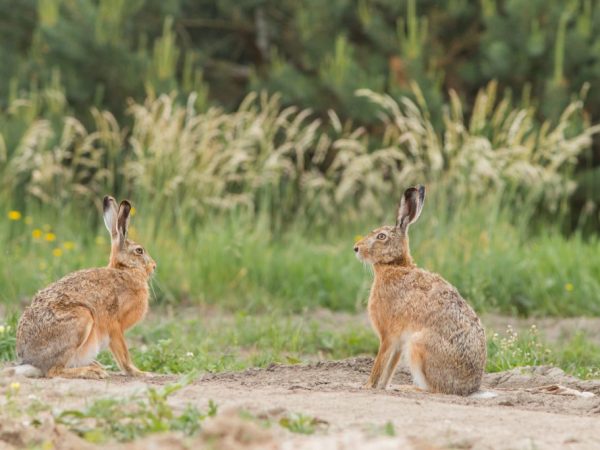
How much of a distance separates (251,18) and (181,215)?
5.52 metres

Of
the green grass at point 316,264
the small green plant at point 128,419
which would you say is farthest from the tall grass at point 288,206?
the small green plant at point 128,419

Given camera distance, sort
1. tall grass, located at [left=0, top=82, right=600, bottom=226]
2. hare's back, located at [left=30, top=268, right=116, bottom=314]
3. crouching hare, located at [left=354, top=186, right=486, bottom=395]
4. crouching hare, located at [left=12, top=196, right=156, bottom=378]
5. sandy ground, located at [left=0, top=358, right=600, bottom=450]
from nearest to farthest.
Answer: sandy ground, located at [left=0, top=358, right=600, bottom=450] < crouching hare, located at [left=354, top=186, right=486, bottom=395] < crouching hare, located at [left=12, top=196, right=156, bottom=378] < hare's back, located at [left=30, top=268, right=116, bottom=314] < tall grass, located at [left=0, top=82, right=600, bottom=226]

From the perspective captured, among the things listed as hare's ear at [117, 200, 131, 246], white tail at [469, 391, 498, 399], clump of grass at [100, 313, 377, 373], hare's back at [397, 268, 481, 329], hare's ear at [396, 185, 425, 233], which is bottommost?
clump of grass at [100, 313, 377, 373]

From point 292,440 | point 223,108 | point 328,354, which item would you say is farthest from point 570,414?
point 223,108

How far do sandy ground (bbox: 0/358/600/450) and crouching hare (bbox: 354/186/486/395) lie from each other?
0.16m

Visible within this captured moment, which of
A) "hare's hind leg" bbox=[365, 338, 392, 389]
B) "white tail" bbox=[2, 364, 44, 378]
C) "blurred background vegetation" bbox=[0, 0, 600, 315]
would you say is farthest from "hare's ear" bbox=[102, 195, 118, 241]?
"blurred background vegetation" bbox=[0, 0, 600, 315]

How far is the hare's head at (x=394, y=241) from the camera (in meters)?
8.08

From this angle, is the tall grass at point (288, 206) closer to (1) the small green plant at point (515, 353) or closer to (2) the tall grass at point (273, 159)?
(2) the tall grass at point (273, 159)

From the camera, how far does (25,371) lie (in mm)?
7551

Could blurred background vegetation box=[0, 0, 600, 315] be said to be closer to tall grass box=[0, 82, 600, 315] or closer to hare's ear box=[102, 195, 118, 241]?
tall grass box=[0, 82, 600, 315]

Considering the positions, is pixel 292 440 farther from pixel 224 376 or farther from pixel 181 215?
pixel 181 215

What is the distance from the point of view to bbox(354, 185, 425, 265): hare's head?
8.08 m

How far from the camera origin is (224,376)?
26.0ft

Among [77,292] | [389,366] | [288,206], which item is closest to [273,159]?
[288,206]
